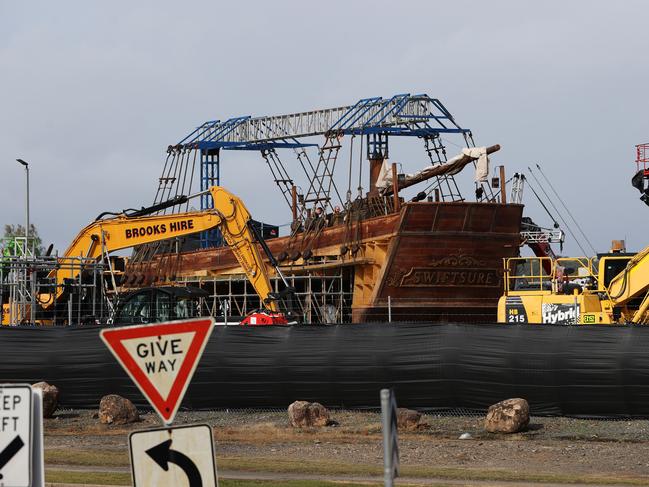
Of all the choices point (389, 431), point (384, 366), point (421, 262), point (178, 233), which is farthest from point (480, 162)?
point (389, 431)

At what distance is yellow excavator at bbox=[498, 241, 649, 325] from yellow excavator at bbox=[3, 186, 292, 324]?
29.3ft

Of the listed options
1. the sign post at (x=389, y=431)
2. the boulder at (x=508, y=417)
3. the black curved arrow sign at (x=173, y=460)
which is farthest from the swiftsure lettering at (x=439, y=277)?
the black curved arrow sign at (x=173, y=460)

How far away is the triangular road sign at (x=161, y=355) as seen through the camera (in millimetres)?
8727

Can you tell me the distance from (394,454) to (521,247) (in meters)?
40.4

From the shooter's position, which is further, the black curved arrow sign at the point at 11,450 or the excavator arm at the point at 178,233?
the excavator arm at the point at 178,233

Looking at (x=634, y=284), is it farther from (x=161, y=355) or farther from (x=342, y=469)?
(x=161, y=355)

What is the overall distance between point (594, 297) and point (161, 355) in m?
24.6

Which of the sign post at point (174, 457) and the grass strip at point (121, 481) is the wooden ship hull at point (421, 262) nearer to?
the grass strip at point (121, 481)

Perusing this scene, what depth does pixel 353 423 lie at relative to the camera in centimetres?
2314

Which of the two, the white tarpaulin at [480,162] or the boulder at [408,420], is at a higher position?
the white tarpaulin at [480,162]

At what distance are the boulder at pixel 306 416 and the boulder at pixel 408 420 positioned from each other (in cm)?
142

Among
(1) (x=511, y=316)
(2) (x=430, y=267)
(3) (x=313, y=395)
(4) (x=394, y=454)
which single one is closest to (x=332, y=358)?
(3) (x=313, y=395)

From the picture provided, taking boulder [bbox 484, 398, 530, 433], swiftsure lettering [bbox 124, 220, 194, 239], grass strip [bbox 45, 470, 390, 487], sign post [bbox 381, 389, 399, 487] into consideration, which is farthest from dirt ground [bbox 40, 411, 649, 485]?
swiftsure lettering [bbox 124, 220, 194, 239]

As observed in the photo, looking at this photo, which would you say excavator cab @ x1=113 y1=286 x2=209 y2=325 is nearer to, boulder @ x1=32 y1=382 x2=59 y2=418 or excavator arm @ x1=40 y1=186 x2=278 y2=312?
excavator arm @ x1=40 y1=186 x2=278 y2=312
